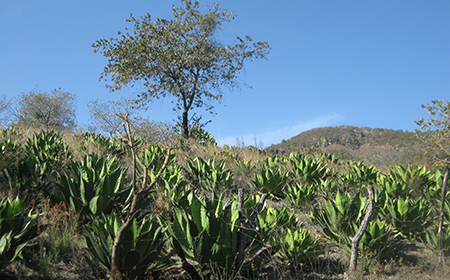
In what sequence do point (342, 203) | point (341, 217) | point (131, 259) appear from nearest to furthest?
point (131, 259)
point (341, 217)
point (342, 203)

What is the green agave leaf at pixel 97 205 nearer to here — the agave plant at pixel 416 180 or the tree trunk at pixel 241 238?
the tree trunk at pixel 241 238

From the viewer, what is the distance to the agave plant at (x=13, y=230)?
2562 mm

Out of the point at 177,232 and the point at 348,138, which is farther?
the point at 348,138

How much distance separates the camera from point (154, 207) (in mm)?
4270

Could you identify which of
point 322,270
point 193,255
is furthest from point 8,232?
point 322,270

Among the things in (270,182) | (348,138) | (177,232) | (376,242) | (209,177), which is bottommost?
(376,242)

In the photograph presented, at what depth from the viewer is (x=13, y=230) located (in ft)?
9.12

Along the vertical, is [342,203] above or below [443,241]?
above

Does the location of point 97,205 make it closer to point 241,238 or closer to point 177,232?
point 177,232

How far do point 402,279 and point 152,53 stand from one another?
51.0 feet

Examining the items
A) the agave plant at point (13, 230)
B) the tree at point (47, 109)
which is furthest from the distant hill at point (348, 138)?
the agave plant at point (13, 230)

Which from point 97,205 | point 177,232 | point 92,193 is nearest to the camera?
point 177,232

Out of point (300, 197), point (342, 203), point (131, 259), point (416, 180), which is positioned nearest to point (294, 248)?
point (342, 203)

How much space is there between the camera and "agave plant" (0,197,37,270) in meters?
2.56
